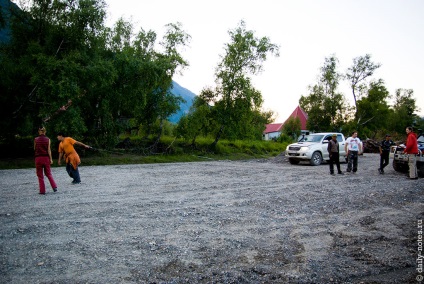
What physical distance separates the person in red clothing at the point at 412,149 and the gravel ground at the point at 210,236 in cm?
349

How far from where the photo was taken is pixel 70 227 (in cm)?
548

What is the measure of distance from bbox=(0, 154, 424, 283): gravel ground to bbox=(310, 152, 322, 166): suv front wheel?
9.59m

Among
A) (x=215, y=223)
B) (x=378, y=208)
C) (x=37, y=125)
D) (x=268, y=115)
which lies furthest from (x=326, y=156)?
(x=268, y=115)

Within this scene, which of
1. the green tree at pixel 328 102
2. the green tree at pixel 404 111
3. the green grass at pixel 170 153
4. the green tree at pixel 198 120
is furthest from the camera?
the green tree at pixel 404 111

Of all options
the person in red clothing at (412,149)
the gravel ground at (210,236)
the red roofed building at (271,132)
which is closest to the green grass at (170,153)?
the gravel ground at (210,236)

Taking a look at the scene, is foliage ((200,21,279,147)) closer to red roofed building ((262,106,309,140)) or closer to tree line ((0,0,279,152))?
tree line ((0,0,279,152))

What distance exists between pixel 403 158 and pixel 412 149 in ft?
5.62

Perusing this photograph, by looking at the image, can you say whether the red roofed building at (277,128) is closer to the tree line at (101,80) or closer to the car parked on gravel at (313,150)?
the tree line at (101,80)

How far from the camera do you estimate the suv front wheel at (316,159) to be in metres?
18.7

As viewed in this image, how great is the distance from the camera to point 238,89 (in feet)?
95.5

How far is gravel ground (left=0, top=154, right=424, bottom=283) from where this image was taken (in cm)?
370

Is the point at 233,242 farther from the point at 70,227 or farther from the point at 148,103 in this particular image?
the point at 148,103

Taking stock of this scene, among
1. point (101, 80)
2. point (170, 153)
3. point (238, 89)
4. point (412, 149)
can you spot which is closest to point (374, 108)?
point (238, 89)

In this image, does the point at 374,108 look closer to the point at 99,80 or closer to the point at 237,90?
the point at 237,90
